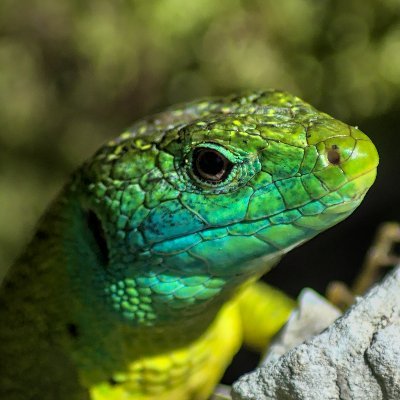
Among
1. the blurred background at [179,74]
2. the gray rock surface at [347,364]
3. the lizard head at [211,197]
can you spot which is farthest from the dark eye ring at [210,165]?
the blurred background at [179,74]

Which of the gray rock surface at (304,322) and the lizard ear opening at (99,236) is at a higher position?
the lizard ear opening at (99,236)

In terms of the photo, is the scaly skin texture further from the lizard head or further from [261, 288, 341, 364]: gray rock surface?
[261, 288, 341, 364]: gray rock surface

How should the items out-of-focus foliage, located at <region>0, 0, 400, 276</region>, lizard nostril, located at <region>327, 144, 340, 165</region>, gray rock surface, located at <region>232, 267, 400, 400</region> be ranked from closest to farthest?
gray rock surface, located at <region>232, 267, 400, 400</region> < lizard nostril, located at <region>327, 144, 340, 165</region> < out-of-focus foliage, located at <region>0, 0, 400, 276</region>

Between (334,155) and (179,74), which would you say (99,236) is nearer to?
(334,155)

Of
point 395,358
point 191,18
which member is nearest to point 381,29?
point 191,18

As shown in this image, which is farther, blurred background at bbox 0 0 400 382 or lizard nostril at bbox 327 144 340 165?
blurred background at bbox 0 0 400 382

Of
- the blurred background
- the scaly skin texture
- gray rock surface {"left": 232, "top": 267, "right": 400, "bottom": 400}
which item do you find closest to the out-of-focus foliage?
the blurred background

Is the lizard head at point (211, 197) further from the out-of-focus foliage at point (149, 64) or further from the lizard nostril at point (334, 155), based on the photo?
the out-of-focus foliage at point (149, 64)
